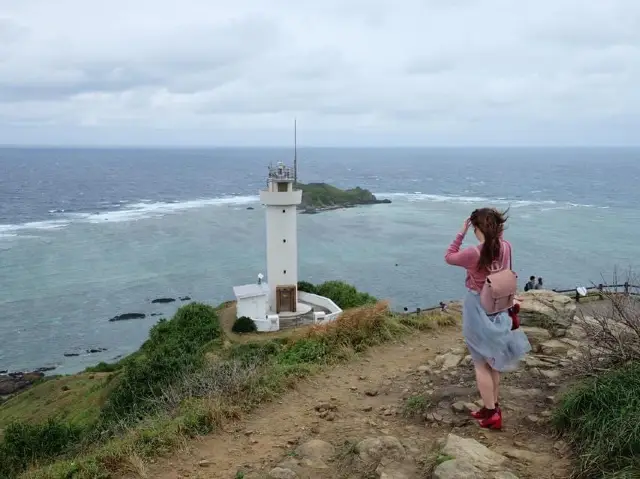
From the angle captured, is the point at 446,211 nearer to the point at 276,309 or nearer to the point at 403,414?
the point at 276,309

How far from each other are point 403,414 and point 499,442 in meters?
1.17

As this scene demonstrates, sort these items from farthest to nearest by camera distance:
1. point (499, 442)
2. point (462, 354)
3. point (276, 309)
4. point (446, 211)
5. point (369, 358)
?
1. point (446, 211)
2. point (276, 309)
3. point (369, 358)
4. point (462, 354)
5. point (499, 442)

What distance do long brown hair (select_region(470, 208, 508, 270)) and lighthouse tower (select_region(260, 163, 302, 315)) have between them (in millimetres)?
18817

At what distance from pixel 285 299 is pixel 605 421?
19651 millimetres

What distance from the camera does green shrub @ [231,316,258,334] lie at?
21.5m

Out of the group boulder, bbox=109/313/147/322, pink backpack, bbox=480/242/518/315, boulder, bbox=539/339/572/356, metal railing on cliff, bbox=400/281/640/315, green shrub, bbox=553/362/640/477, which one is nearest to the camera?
green shrub, bbox=553/362/640/477

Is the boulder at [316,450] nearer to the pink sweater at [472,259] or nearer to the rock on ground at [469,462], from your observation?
the rock on ground at [469,462]

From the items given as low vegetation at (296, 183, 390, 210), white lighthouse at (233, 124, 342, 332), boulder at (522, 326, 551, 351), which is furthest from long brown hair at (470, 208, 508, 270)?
low vegetation at (296, 183, 390, 210)

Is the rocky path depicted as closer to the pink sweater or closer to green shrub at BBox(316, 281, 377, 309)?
the pink sweater

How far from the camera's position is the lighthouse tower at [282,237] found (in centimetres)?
2303

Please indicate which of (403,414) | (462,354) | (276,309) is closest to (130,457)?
(403,414)

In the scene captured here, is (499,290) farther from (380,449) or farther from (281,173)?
(281,173)

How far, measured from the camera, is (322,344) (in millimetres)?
8227

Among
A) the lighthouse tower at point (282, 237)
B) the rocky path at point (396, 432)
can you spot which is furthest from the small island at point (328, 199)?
the rocky path at point (396, 432)
